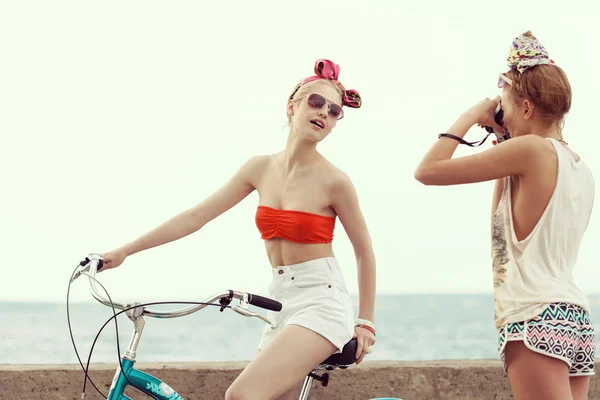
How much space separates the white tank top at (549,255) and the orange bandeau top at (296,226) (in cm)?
88

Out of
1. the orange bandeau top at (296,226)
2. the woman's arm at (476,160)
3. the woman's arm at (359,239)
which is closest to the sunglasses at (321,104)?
the woman's arm at (359,239)

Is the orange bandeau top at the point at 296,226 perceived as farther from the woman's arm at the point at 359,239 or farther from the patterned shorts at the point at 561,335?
the patterned shorts at the point at 561,335

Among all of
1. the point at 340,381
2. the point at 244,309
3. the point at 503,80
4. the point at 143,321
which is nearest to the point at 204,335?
the point at 340,381

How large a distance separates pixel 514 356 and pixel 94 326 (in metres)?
29.7

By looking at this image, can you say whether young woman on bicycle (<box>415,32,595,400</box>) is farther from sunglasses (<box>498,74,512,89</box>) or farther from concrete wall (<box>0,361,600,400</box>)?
concrete wall (<box>0,361,600,400</box>)

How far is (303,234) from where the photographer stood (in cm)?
371

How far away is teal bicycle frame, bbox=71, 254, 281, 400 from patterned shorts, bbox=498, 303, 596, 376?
878 millimetres

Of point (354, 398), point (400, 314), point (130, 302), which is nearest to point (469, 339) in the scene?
point (400, 314)

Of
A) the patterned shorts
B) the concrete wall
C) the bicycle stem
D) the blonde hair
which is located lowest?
the concrete wall

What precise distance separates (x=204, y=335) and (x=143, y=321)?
26398mm

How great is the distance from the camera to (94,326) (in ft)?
103

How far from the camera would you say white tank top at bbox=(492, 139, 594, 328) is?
2.98 metres

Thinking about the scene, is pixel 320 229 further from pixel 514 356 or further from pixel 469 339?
pixel 469 339

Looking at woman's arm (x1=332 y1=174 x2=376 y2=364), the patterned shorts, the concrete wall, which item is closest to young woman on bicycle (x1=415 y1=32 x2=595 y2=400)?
the patterned shorts
